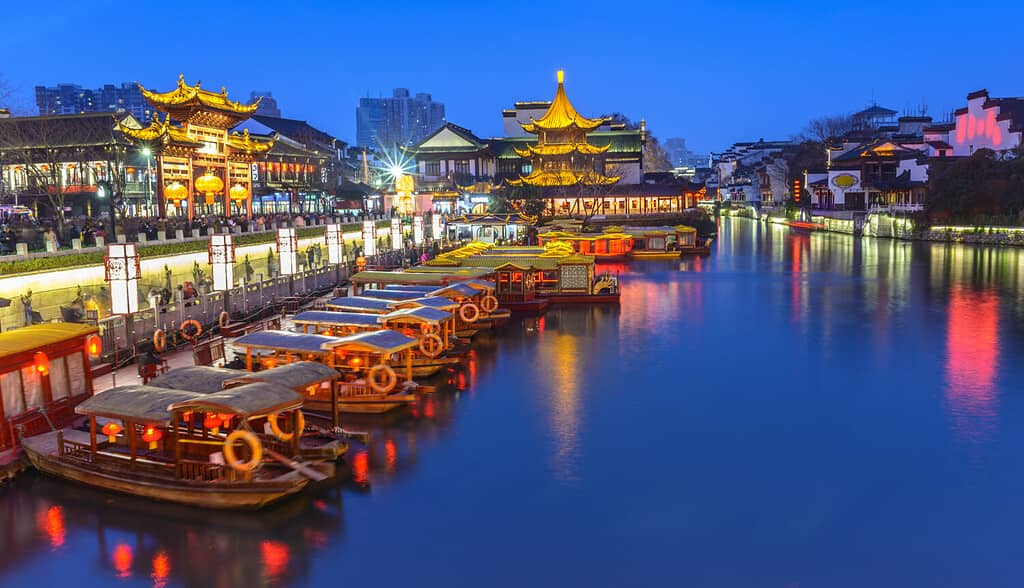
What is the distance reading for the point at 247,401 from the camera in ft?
48.6

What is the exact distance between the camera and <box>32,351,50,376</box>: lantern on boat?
56.7 feet

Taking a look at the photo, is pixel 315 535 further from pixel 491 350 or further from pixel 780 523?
pixel 491 350

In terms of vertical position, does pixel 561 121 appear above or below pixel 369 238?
above

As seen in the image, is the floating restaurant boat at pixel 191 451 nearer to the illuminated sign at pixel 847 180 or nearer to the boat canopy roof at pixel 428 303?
the boat canopy roof at pixel 428 303

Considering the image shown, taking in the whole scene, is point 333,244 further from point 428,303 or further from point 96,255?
point 428,303

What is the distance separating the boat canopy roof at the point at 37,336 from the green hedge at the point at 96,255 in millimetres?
8998

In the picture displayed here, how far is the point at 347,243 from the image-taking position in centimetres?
5666

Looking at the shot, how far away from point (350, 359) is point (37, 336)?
700 cm

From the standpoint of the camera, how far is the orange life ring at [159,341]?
24.3 meters

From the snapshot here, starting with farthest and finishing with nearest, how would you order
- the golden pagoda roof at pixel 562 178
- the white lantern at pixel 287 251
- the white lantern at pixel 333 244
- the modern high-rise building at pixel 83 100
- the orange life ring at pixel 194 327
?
the modern high-rise building at pixel 83 100 < the golden pagoda roof at pixel 562 178 < the white lantern at pixel 333 244 < the white lantern at pixel 287 251 < the orange life ring at pixel 194 327

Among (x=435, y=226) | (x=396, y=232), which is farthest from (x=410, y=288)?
(x=435, y=226)

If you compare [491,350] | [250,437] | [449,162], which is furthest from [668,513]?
[449,162]

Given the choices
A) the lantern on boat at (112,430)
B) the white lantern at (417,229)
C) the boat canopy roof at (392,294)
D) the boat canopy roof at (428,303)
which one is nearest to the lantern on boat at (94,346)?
the lantern on boat at (112,430)

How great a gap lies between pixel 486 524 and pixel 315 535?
9.62 ft
